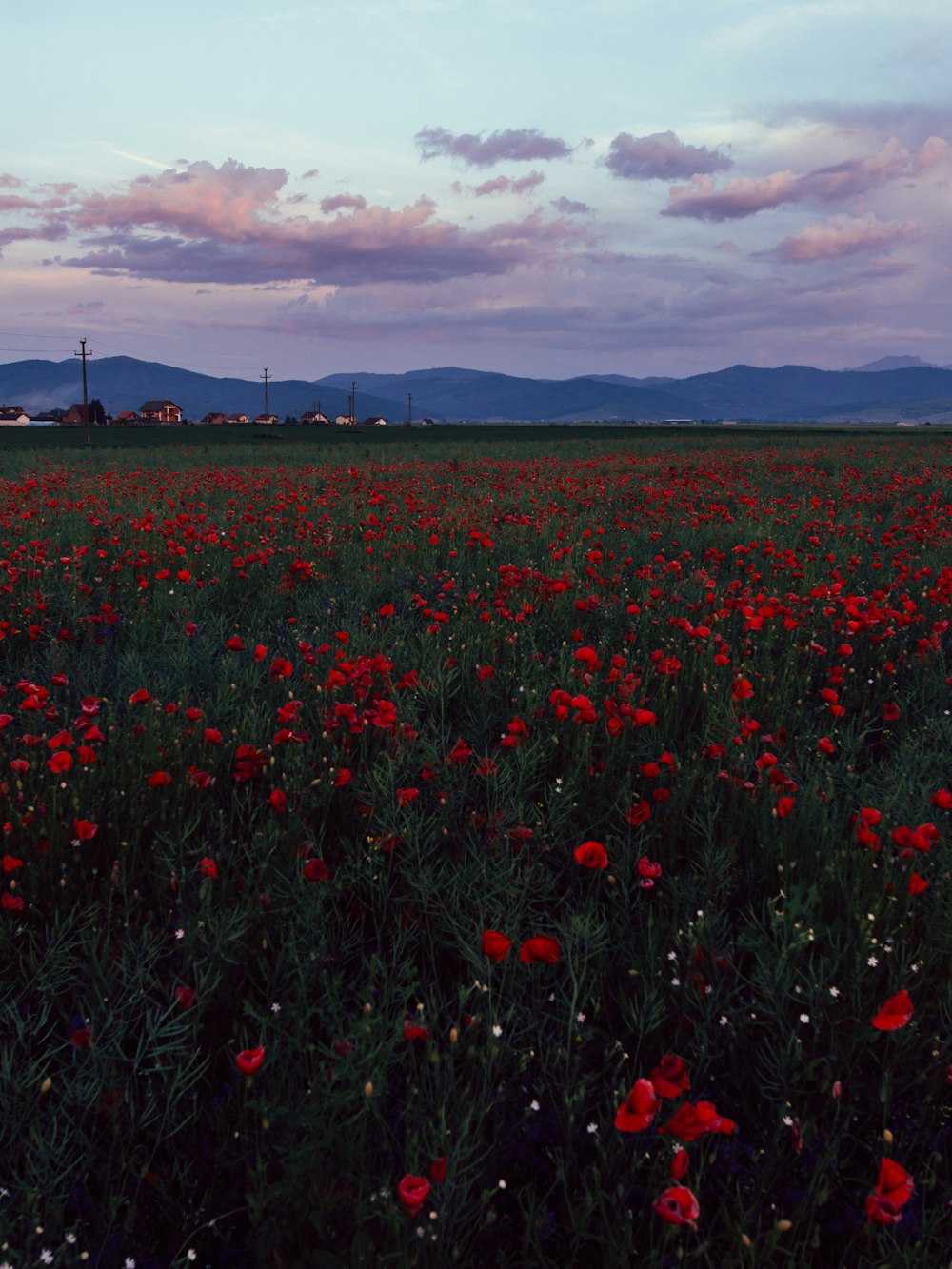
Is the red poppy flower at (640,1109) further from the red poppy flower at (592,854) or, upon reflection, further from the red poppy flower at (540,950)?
the red poppy flower at (592,854)

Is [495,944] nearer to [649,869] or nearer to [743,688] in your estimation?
[649,869]

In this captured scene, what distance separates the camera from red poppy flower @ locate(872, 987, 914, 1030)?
1579 millimetres

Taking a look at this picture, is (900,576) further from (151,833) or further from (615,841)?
(151,833)

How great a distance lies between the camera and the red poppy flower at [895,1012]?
158 cm

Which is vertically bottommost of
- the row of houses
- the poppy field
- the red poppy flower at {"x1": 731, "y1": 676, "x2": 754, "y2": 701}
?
the poppy field

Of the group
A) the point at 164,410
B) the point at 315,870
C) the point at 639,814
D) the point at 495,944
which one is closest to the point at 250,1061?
the point at 495,944

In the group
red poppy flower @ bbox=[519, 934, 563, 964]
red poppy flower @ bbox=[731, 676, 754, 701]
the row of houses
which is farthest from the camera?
the row of houses

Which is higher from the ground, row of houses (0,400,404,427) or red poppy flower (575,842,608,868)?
row of houses (0,400,404,427)

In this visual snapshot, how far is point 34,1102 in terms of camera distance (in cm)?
175

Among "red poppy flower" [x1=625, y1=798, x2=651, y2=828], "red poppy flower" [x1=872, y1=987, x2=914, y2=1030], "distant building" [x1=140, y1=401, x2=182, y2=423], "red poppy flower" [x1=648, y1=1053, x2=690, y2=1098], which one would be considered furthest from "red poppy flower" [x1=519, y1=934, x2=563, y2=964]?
"distant building" [x1=140, y1=401, x2=182, y2=423]

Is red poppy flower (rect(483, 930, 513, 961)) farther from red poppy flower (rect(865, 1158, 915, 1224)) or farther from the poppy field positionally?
red poppy flower (rect(865, 1158, 915, 1224))

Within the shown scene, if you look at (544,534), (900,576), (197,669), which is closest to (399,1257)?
(197,669)

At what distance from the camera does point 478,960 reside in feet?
6.83

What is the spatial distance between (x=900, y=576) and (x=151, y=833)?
5.68 metres
